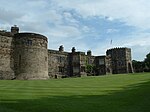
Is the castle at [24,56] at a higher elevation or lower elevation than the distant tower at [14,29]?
lower

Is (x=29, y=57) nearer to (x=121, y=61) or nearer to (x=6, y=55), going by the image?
(x=6, y=55)

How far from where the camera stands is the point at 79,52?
83.1 metres

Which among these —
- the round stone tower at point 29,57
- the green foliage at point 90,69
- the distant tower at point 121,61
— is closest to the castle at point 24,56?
the round stone tower at point 29,57

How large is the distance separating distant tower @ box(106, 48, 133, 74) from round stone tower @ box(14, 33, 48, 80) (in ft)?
151

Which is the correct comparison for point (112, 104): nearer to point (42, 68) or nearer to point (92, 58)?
point (42, 68)

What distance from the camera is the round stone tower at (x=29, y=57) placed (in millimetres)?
56753

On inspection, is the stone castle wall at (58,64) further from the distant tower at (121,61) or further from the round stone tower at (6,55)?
the distant tower at (121,61)

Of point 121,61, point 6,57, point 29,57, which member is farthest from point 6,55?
point 121,61

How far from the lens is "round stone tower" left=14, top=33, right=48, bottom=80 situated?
186 feet

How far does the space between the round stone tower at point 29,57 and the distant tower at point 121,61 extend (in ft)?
151

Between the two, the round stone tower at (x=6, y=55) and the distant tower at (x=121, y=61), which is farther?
the distant tower at (x=121, y=61)

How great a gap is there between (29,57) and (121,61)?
5198cm

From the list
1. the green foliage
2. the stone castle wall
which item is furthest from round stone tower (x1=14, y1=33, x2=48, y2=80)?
the green foliage

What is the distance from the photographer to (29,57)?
57.7 meters
